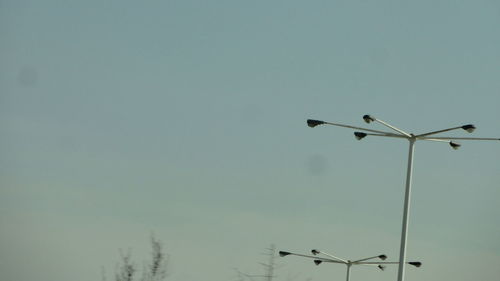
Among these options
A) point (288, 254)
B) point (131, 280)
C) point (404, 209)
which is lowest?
point (131, 280)

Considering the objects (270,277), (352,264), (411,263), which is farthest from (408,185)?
(352,264)

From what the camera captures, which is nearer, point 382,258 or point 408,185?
point 408,185

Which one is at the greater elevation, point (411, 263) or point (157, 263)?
point (411, 263)

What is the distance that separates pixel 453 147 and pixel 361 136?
8.90 ft

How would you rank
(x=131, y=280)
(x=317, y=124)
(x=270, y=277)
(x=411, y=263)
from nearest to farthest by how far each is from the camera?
(x=317, y=124) → (x=131, y=280) → (x=270, y=277) → (x=411, y=263)

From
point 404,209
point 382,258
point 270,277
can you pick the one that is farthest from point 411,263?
point 404,209

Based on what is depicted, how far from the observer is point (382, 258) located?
53.0m

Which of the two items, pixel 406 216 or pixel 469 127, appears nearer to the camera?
pixel 469 127

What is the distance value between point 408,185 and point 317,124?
357 cm

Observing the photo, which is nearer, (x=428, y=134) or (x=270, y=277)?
(x=428, y=134)

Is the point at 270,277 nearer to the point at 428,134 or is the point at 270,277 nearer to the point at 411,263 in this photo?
the point at 428,134

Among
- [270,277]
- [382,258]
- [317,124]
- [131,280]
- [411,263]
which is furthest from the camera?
[382,258]

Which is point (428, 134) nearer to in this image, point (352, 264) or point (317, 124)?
point (317, 124)

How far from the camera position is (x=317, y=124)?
30875 mm
